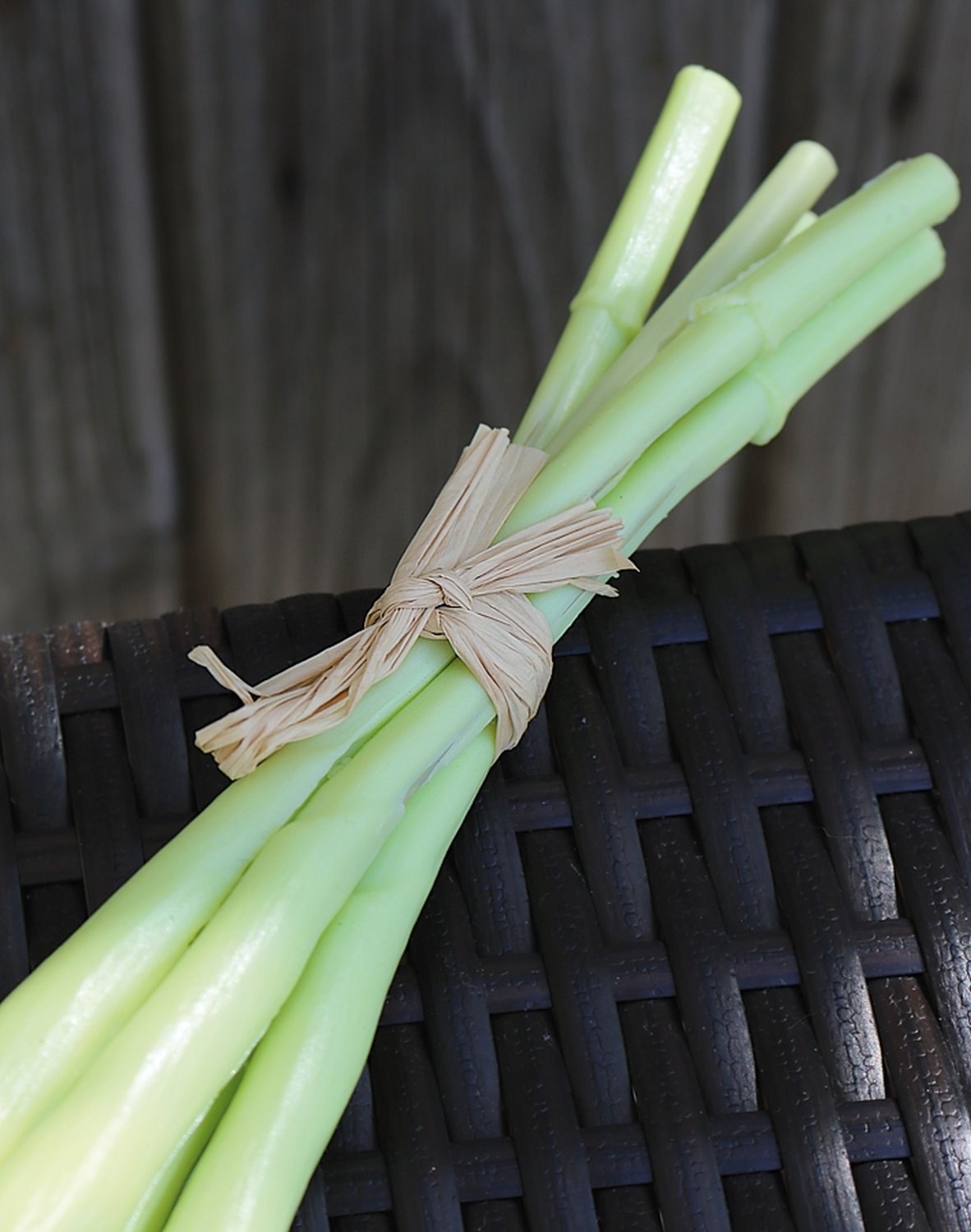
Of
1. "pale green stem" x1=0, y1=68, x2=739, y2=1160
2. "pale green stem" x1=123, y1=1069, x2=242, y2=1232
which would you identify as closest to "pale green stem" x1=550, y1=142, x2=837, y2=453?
"pale green stem" x1=0, y1=68, x2=739, y2=1160

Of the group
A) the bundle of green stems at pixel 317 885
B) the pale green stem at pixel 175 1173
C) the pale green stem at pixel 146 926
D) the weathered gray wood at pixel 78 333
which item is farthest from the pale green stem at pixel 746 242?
the weathered gray wood at pixel 78 333

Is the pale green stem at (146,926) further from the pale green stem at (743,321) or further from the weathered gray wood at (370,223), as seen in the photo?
the weathered gray wood at (370,223)

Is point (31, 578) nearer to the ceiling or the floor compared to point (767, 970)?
nearer to the ceiling

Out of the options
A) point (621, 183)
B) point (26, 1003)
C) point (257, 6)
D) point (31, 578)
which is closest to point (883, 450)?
point (621, 183)

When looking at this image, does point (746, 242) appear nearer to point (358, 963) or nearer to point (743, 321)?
point (743, 321)

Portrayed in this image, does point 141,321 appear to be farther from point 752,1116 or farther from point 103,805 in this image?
point 752,1116

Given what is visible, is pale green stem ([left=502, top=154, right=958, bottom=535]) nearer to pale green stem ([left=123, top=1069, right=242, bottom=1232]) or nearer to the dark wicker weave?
the dark wicker weave
